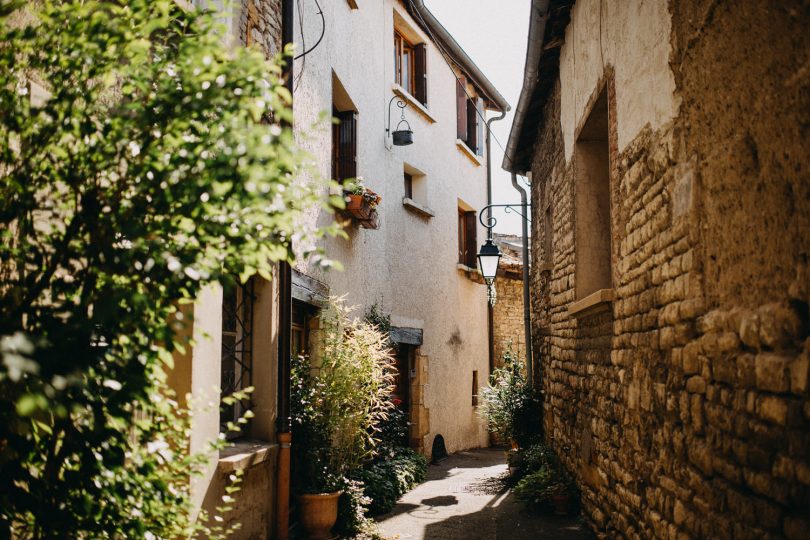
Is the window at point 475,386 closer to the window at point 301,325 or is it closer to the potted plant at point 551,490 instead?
the potted plant at point 551,490

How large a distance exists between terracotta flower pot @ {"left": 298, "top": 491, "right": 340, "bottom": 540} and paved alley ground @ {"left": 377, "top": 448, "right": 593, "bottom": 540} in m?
0.60

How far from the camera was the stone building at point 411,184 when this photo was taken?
755 cm

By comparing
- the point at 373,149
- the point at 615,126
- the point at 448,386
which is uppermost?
the point at 373,149

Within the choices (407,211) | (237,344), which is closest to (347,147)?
(407,211)

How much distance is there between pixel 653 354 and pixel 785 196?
174cm

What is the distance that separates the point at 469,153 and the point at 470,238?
1.58 meters

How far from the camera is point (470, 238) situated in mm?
14156

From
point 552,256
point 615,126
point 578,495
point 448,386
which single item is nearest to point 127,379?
point 615,126

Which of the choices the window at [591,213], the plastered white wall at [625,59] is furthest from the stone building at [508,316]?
the plastered white wall at [625,59]

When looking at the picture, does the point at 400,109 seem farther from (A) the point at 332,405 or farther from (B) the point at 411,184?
(A) the point at 332,405

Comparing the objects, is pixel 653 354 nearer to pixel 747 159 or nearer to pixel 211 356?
pixel 747 159

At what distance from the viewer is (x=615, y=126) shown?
5113 mm

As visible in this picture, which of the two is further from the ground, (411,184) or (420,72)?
(420,72)

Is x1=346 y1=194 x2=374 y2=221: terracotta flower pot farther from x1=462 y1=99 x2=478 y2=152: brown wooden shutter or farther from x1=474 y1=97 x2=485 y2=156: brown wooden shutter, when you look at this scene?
x1=474 y1=97 x2=485 y2=156: brown wooden shutter
